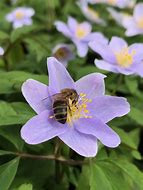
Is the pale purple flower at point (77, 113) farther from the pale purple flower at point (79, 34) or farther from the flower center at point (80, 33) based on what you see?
the flower center at point (80, 33)

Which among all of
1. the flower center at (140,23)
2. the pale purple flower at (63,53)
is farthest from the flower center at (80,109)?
the flower center at (140,23)

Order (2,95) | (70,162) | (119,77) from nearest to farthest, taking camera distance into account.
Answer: (70,162) < (2,95) < (119,77)

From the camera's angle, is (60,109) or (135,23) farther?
(135,23)

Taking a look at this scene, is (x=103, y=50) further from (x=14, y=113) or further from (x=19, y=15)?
(x=19, y=15)

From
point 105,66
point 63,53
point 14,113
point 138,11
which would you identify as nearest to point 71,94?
point 14,113


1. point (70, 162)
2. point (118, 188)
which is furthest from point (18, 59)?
point (118, 188)

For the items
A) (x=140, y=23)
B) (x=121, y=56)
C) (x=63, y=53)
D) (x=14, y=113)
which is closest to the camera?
(x=14, y=113)

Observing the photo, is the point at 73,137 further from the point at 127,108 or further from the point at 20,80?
the point at 20,80
